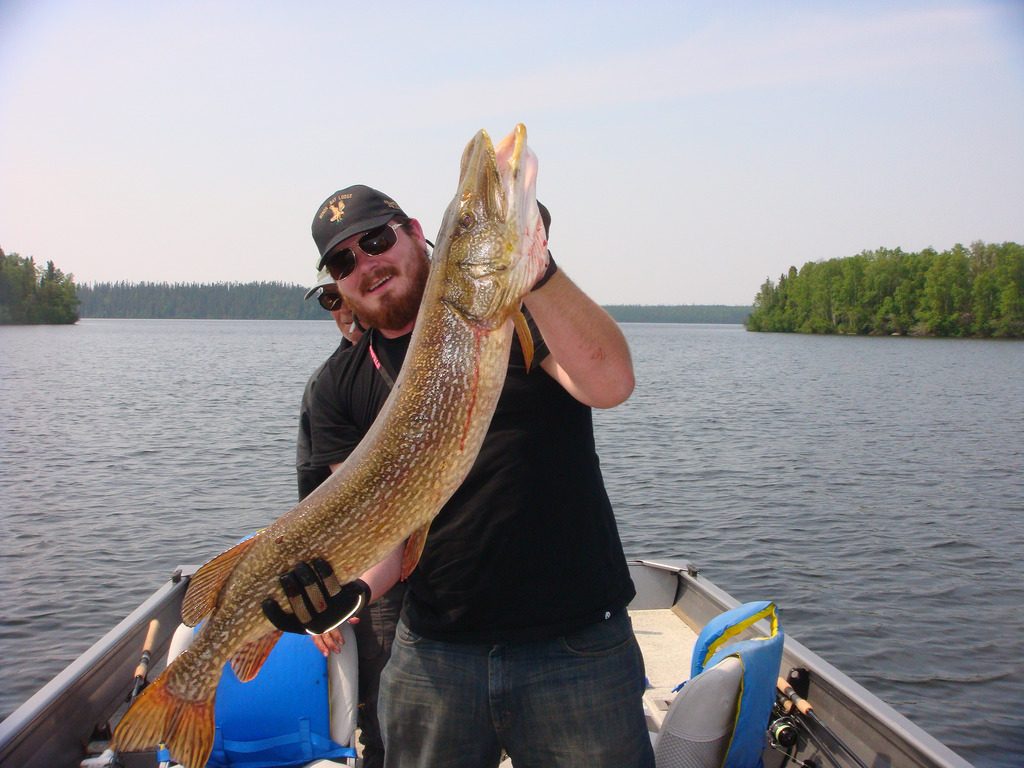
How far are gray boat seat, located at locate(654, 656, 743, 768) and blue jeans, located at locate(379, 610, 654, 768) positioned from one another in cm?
122

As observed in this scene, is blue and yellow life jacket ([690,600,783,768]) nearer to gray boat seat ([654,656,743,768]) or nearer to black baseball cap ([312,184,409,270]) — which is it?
gray boat seat ([654,656,743,768])

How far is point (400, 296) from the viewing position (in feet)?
9.14

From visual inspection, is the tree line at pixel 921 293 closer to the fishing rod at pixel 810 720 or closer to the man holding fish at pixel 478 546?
the fishing rod at pixel 810 720

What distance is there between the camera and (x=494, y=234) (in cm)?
219

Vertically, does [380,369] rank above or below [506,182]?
below

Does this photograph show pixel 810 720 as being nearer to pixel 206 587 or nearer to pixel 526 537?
pixel 526 537

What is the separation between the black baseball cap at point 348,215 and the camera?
2.73 meters

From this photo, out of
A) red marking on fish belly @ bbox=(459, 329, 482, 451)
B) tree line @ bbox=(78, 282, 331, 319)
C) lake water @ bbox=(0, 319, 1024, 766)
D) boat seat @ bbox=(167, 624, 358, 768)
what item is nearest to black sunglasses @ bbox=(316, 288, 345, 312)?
boat seat @ bbox=(167, 624, 358, 768)

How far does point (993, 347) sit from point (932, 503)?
62778 mm

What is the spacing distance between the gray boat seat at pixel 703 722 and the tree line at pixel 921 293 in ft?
295

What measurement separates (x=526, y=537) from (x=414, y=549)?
0.34m

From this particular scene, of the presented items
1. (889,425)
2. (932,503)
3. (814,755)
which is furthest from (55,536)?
(889,425)

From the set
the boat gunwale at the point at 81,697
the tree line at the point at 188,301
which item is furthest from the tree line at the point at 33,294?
the boat gunwale at the point at 81,697

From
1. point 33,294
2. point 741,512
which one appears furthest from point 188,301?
point 741,512
